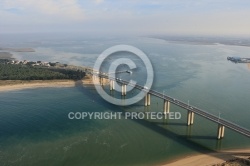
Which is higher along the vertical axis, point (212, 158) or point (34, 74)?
point (34, 74)

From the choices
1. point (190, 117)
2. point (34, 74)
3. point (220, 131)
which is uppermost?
point (34, 74)

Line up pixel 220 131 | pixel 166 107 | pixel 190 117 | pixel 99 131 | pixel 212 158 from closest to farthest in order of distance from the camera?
1. pixel 212 158
2. pixel 220 131
3. pixel 99 131
4. pixel 190 117
5. pixel 166 107

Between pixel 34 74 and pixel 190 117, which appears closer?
pixel 190 117

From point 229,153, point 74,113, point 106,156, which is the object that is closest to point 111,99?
point 74,113

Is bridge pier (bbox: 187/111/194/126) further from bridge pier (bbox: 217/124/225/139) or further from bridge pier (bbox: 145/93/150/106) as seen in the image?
bridge pier (bbox: 145/93/150/106)

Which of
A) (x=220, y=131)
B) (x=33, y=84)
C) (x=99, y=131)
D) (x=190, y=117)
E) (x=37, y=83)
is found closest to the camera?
(x=220, y=131)

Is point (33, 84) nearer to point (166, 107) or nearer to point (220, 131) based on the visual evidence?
point (166, 107)

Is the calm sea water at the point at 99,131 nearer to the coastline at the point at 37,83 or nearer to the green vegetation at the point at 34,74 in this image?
the coastline at the point at 37,83

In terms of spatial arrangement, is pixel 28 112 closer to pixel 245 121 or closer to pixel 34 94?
pixel 34 94

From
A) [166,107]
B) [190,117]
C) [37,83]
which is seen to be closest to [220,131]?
[190,117]
